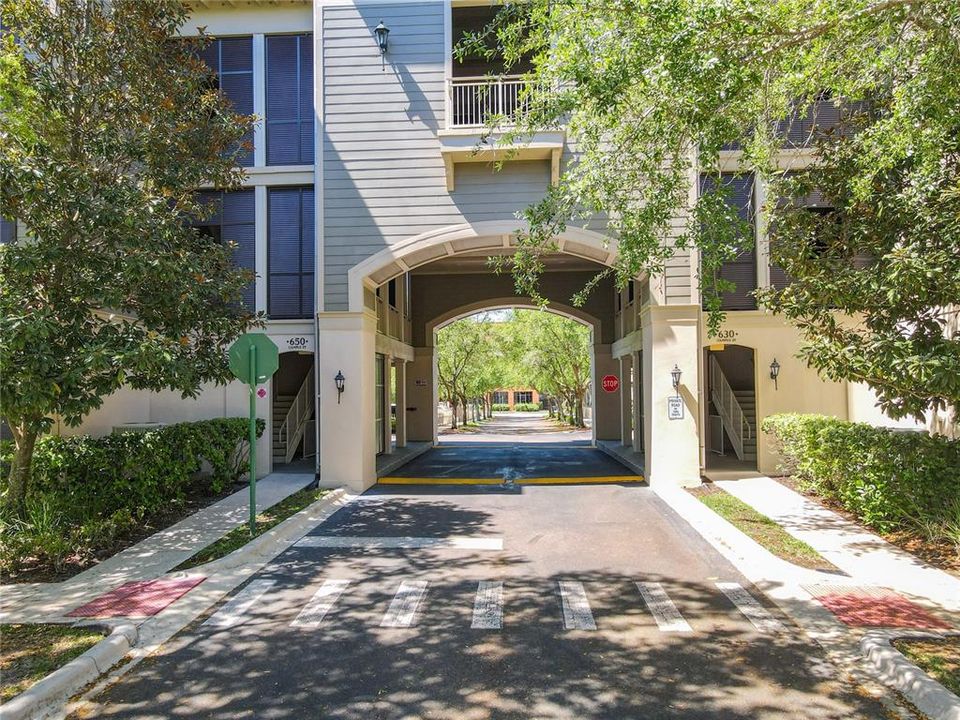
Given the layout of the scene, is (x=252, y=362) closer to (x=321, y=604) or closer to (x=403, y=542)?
(x=403, y=542)

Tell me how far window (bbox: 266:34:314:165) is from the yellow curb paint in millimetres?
7398

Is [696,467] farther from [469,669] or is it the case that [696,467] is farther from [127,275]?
[127,275]

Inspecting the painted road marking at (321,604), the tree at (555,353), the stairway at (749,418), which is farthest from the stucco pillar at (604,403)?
the painted road marking at (321,604)

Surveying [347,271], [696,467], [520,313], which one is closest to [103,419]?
[347,271]

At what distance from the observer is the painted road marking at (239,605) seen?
5355 mm

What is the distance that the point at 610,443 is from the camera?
20734 mm

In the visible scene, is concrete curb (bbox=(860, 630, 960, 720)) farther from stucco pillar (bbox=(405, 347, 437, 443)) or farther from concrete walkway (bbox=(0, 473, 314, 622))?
stucco pillar (bbox=(405, 347, 437, 443))

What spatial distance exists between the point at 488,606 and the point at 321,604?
1.59 meters

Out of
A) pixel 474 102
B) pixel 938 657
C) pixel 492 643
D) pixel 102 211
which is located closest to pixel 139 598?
pixel 492 643

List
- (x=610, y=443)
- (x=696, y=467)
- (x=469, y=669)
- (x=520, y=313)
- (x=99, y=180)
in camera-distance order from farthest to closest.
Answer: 1. (x=520, y=313)
2. (x=610, y=443)
3. (x=696, y=467)
4. (x=99, y=180)
5. (x=469, y=669)

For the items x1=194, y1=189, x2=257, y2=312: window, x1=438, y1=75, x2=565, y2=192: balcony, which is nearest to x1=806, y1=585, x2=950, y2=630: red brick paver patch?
x1=438, y1=75, x2=565, y2=192: balcony

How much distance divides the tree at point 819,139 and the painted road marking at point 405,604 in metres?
4.10

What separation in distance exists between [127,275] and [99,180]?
1.47 meters

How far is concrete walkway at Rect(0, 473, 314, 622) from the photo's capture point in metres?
5.55
